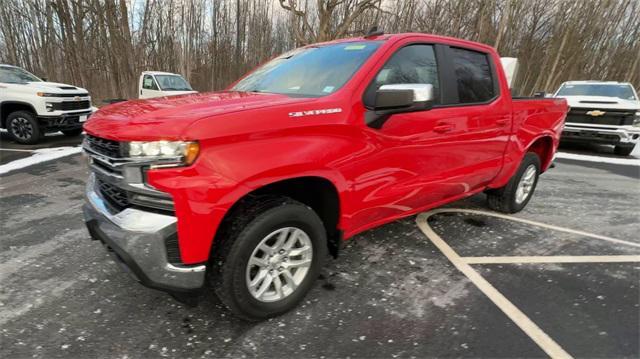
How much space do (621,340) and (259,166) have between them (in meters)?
2.56

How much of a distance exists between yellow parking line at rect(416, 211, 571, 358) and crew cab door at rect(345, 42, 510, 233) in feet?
1.60

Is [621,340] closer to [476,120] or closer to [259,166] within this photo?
[476,120]

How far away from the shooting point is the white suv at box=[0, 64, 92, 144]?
28.1ft

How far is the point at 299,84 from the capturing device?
121 inches

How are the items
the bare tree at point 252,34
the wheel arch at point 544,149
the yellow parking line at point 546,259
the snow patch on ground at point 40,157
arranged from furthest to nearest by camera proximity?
the bare tree at point 252,34
the snow patch on ground at point 40,157
the wheel arch at point 544,149
the yellow parking line at point 546,259

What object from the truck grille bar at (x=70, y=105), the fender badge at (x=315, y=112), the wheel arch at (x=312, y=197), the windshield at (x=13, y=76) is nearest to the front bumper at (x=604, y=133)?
the wheel arch at (x=312, y=197)

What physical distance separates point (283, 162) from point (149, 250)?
89cm

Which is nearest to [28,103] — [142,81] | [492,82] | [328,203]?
[142,81]

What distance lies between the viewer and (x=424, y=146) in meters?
3.13

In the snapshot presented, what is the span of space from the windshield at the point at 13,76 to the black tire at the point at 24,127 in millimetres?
913

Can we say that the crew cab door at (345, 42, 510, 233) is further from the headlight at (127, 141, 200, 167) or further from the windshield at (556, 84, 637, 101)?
the windshield at (556, 84, 637, 101)

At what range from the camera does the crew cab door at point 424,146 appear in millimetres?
2828

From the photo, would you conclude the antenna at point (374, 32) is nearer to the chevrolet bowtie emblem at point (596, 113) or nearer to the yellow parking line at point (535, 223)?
the yellow parking line at point (535, 223)

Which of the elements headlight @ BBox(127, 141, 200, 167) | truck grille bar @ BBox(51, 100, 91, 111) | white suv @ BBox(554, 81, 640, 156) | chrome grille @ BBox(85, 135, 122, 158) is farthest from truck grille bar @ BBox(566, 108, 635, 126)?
truck grille bar @ BBox(51, 100, 91, 111)
